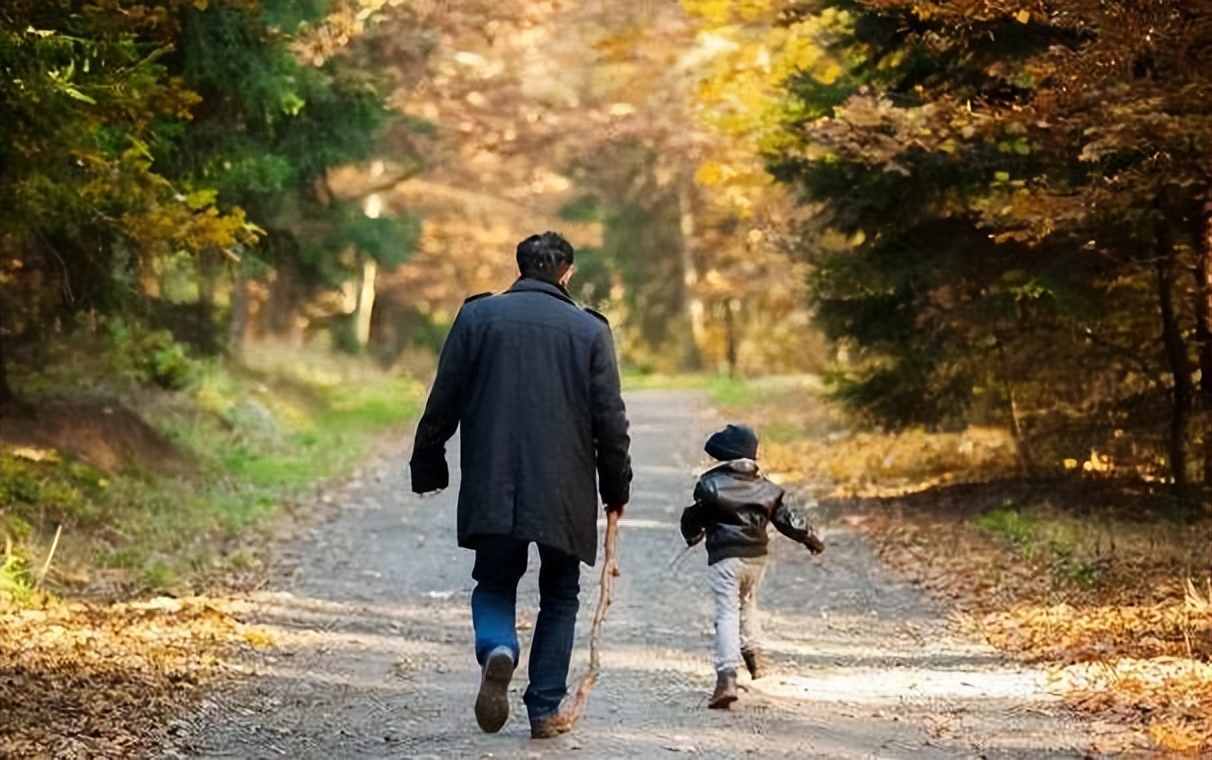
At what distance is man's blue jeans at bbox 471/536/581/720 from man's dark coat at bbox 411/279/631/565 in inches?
6.5

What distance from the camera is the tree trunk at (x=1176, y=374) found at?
11.8 m

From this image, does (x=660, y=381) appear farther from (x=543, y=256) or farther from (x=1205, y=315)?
(x=543, y=256)

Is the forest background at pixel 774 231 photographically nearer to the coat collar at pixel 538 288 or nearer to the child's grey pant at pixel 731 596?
the child's grey pant at pixel 731 596

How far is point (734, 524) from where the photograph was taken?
7.24m

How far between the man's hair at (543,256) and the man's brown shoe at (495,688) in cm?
161

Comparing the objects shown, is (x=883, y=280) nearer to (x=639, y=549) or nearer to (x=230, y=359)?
(x=639, y=549)

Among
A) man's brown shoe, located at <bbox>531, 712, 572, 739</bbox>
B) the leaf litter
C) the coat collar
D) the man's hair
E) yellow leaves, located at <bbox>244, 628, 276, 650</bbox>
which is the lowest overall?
yellow leaves, located at <bbox>244, 628, 276, 650</bbox>

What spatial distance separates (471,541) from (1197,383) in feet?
29.3

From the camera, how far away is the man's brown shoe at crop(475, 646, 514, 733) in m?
6.00

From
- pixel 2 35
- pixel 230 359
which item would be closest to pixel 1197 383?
pixel 2 35

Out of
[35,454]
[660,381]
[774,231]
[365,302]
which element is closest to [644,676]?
[35,454]

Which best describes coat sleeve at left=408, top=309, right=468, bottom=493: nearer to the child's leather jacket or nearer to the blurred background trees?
the child's leather jacket

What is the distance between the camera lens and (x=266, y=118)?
14.9 m

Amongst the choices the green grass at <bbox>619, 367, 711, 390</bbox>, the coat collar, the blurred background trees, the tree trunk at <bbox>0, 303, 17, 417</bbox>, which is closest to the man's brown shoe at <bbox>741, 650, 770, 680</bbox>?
the coat collar
